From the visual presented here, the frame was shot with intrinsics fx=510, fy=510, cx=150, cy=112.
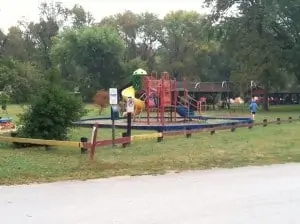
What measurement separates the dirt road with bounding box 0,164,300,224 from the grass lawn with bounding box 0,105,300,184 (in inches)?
37.7

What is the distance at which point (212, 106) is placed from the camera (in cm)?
6069

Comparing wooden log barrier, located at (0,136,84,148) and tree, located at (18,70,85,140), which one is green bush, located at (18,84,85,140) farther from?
wooden log barrier, located at (0,136,84,148)

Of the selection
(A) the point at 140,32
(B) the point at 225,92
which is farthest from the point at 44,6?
(B) the point at 225,92

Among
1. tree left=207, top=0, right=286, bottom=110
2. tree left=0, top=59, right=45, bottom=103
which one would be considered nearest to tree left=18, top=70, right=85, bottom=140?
tree left=0, top=59, right=45, bottom=103

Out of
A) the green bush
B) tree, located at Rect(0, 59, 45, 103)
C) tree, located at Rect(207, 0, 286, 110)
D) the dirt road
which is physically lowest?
the dirt road

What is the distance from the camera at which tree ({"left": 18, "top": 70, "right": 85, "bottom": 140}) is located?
1650cm

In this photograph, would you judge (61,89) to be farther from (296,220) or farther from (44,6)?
(44,6)

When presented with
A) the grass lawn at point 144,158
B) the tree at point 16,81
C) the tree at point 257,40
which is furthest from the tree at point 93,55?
the grass lawn at point 144,158

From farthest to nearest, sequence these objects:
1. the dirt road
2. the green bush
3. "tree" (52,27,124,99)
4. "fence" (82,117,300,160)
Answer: "tree" (52,27,124,99) → the green bush → "fence" (82,117,300,160) → the dirt road

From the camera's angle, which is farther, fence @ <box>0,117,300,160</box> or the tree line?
the tree line

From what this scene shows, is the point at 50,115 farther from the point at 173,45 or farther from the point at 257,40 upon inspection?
the point at 173,45

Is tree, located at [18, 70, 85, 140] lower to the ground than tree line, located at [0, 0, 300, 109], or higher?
lower

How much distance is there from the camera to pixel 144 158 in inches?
531

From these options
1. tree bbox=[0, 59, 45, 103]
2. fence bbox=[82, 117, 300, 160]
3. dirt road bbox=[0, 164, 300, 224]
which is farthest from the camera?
tree bbox=[0, 59, 45, 103]
